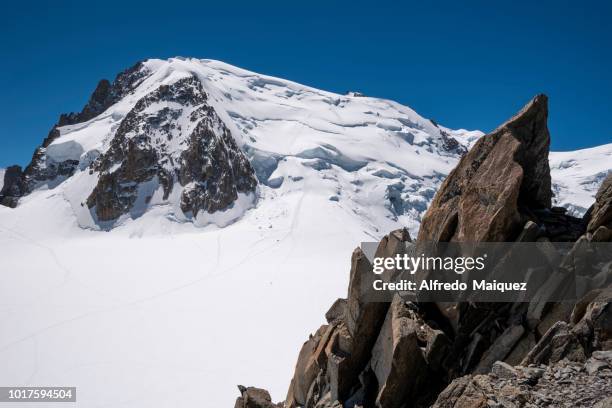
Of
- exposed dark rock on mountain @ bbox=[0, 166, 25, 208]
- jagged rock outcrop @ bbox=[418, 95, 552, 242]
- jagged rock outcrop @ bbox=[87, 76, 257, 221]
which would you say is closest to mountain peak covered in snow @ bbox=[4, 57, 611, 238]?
jagged rock outcrop @ bbox=[87, 76, 257, 221]

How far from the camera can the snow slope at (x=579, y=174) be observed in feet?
407

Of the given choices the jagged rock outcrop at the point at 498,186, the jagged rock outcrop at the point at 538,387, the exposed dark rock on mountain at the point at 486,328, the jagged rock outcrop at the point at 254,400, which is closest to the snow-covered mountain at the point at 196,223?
the jagged rock outcrop at the point at 254,400

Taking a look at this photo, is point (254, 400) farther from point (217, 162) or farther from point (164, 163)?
point (164, 163)

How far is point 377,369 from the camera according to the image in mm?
13906

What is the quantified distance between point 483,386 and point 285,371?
24.2 m

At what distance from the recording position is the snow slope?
12394cm

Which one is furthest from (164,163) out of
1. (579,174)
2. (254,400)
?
(579,174)

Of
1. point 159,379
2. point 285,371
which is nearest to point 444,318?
point 285,371

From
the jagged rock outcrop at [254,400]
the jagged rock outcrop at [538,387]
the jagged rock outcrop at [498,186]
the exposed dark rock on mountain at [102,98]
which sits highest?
the exposed dark rock on mountain at [102,98]

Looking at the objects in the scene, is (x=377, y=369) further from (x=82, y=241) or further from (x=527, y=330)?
(x=82, y=241)

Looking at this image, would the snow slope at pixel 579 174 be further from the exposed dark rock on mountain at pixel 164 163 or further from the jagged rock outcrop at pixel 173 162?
the exposed dark rock on mountain at pixel 164 163

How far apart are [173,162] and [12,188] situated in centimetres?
4986

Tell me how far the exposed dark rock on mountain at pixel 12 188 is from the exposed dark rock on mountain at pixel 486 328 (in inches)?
4327

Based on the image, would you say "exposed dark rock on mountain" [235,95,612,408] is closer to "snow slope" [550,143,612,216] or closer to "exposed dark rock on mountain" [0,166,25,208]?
"exposed dark rock on mountain" [0,166,25,208]
